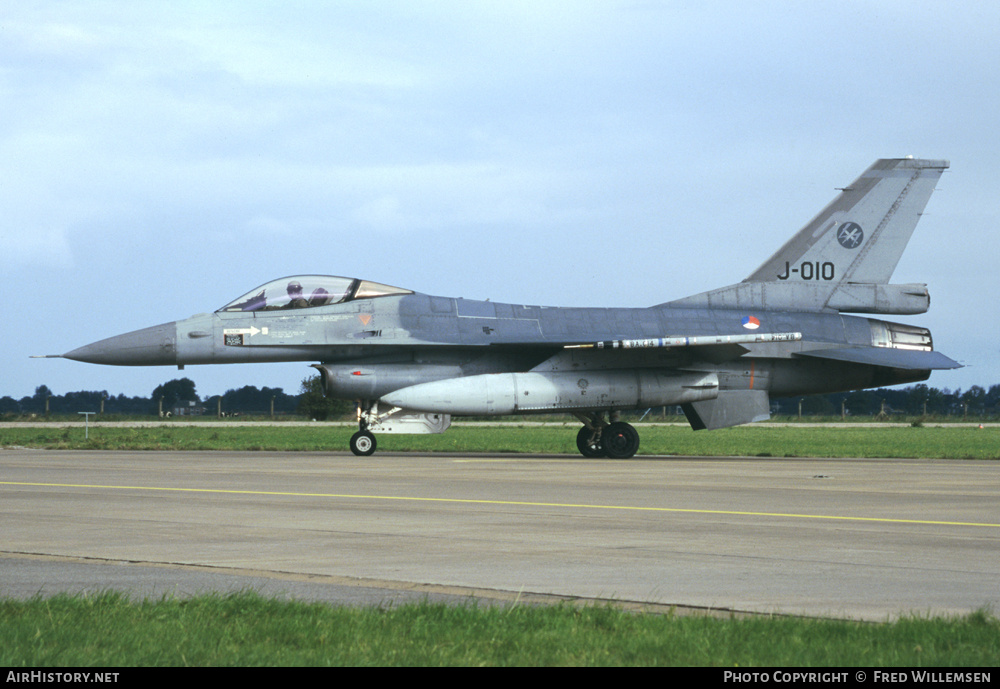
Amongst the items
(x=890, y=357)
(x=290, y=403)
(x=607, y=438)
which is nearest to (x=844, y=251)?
(x=890, y=357)

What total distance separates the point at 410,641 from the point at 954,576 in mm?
3906

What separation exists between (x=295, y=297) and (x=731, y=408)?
9.15 m

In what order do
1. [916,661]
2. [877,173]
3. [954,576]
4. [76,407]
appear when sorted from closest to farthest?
[916,661], [954,576], [877,173], [76,407]

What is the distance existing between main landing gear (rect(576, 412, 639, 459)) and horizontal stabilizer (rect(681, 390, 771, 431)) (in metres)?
1.33

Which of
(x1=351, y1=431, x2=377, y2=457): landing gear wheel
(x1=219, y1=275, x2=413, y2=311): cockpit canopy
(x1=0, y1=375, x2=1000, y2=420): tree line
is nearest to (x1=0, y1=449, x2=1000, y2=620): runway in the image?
(x1=351, y1=431, x2=377, y2=457): landing gear wheel

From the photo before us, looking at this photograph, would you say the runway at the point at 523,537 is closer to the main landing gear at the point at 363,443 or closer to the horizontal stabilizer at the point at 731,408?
the main landing gear at the point at 363,443

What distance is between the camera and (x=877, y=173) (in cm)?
2512

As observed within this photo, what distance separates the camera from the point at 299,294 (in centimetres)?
2272

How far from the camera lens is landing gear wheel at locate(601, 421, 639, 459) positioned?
23.6m

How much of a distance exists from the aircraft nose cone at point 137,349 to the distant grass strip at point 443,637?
1688 cm

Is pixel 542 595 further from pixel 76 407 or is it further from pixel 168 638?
pixel 76 407

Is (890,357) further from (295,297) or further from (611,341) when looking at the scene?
(295,297)

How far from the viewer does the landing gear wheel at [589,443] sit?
24.2 metres
